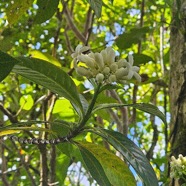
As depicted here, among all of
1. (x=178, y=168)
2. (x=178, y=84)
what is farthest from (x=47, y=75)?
(x=178, y=84)

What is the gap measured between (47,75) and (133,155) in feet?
0.77

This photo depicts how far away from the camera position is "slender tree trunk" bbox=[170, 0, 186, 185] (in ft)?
5.12

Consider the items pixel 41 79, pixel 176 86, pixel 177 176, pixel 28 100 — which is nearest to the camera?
pixel 41 79

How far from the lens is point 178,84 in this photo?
5.48 ft

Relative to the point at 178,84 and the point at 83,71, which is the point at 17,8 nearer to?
the point at 83,71

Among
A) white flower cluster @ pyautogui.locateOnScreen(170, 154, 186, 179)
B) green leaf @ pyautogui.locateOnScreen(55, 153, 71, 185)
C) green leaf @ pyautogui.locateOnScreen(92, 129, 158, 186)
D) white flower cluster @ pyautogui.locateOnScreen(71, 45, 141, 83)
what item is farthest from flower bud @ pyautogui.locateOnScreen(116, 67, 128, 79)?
green leaf @ pyautogui.locateOnScreen(55, 153, 71, 185)

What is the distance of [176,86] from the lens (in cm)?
168

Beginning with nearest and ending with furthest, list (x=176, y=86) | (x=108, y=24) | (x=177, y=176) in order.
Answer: (x=177, y=176) → (x=176, y=86) → (x=108, y=24)

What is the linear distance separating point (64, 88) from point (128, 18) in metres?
2.84

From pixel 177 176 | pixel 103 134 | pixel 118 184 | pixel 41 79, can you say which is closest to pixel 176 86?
pixel 177 176

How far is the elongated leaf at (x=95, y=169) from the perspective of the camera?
93 centimetres

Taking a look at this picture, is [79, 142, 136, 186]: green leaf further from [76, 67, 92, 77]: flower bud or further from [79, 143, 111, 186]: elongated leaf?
[76, 67, 92, 77]: flower bud

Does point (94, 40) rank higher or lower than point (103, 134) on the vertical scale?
higher

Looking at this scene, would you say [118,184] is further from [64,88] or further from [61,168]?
[61,168]
